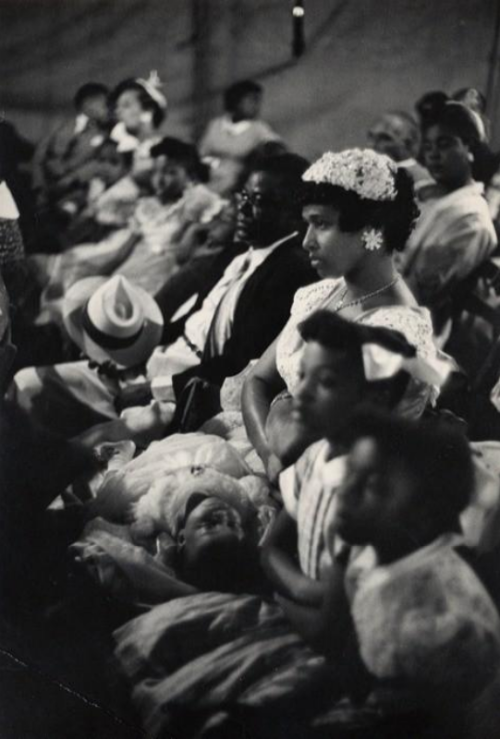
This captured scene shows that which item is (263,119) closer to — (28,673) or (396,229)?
(396,229)

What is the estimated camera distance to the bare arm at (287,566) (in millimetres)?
3500

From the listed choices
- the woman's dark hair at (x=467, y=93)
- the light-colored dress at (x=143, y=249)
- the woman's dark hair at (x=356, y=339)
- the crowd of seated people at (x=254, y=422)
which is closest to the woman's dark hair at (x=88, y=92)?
the crowd of seated people at (x=254, y=422)

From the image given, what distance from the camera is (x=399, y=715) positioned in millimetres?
3309

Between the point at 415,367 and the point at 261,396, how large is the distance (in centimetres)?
62

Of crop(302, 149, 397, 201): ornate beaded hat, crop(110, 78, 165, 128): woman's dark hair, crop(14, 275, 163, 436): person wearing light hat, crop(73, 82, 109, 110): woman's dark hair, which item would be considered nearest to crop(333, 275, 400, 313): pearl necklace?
crop(302, 149, 397, 201): ornate beaded hat

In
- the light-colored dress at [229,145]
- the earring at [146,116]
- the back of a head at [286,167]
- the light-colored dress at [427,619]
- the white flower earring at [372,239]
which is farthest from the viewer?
the earring at [146,116]

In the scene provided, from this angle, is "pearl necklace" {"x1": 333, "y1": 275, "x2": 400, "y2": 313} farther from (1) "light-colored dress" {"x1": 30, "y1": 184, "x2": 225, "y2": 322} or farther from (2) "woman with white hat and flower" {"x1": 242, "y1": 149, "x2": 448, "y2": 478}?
(1) "light-colored dress" {"x1": 30, "y1": 184, "x2": 225, "y2": 322}

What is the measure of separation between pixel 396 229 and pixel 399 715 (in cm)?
157

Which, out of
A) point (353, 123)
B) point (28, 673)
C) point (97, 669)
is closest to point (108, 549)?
point (97, 669)

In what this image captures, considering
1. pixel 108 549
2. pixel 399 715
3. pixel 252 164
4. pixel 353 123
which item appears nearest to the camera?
pixel 399 715

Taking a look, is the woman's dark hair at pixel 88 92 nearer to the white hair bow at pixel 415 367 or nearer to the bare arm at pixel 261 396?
the bare arm at pixel 261 396

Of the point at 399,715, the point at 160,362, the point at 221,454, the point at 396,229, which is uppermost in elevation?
the point at 396,229

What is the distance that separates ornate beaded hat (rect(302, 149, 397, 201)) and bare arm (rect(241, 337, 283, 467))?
0.61 m

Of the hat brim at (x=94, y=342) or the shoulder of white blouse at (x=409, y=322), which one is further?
the hat brim at (x=94, y=342)
